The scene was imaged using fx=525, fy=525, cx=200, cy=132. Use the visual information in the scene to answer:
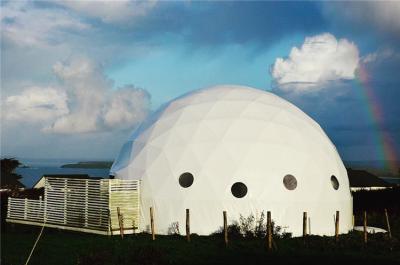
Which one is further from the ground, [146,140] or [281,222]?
[146,140]

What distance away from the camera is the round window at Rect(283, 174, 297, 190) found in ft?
72.0

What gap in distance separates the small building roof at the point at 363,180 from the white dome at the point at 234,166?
32274 millimetres

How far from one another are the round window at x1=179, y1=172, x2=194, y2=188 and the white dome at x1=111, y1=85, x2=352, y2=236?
17 centimetres

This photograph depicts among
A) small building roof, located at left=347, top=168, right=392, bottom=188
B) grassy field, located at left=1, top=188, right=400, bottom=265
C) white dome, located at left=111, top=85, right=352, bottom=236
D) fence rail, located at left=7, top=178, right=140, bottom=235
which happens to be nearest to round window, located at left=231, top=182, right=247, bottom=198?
white dome, located at left=111, top=85, right=352, bottom=236

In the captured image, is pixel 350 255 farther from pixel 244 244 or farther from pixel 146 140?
pixel 146 140

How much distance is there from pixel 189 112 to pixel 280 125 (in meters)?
4.25

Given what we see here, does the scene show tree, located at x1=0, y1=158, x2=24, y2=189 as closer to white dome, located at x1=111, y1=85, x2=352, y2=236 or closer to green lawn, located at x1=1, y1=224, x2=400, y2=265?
white dome, located at x1=111, y1=85, x2=352, y2=236

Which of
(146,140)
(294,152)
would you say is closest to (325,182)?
(294,152)

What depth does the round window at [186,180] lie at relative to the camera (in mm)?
21923

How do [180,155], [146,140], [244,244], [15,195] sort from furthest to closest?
[15,195] < [146,140] < [180,155] < [244,244]

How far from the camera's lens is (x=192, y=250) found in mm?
17984

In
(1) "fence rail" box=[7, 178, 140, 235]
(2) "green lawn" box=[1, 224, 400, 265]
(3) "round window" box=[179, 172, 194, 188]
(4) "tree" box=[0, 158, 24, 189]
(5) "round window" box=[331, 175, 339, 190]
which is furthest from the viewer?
(4) "tree" box=[0, 158, 24, 189]

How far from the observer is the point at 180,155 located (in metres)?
22.6

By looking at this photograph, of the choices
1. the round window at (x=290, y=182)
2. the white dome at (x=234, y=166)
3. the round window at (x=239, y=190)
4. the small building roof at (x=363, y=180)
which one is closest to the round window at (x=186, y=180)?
the white dome at (x=234, y=166)
